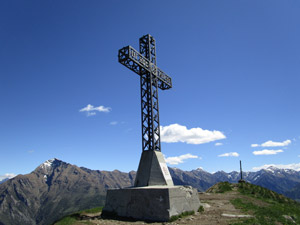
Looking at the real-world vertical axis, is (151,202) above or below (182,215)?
above

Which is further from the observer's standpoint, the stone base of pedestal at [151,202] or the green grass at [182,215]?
the stone base of pedestal at [151,202]

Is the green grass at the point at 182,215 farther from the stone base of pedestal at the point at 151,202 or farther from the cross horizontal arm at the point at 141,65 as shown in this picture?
the cross horizontal arm at the point at 141,65

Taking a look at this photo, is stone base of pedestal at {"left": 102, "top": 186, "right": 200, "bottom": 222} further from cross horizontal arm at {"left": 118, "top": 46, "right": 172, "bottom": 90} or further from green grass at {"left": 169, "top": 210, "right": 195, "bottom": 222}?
cross horizontal arm at {"left": 118, "top": 46, "right": 172, "bottom": 90}

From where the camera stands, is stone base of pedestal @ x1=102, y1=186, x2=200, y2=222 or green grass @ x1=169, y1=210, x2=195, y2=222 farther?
stone base of pedestal @ x1=102, y1=186, x2=200, y2=222

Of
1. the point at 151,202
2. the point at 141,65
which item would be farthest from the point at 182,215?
the point at 141,65

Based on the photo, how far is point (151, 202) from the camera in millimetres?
14609

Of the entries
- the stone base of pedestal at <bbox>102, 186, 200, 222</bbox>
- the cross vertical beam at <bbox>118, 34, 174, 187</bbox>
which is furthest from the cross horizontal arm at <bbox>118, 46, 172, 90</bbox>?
the stone base of pedestal at <bbox>102, 186, 200, 222</bbox>

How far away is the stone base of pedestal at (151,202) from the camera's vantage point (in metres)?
14.1

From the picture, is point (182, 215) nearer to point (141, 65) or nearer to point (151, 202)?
point (151, 202)

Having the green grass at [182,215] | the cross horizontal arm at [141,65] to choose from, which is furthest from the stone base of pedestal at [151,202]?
the cross horizontal arm at [141,65]

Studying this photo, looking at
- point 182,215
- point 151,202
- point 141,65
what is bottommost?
point 182,215

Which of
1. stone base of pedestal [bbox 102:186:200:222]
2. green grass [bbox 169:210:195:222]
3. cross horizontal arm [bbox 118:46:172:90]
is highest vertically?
cross horizontal arm [bbox 118:46:172:90]

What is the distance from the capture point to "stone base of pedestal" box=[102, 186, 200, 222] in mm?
14116

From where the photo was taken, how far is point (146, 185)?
1794cm
